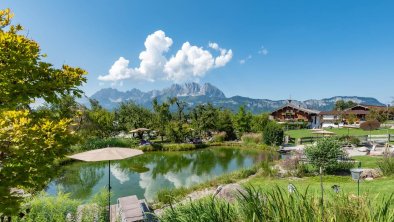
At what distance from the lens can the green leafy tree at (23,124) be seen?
3.79m

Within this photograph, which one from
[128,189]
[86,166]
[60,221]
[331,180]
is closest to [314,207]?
[60,221]

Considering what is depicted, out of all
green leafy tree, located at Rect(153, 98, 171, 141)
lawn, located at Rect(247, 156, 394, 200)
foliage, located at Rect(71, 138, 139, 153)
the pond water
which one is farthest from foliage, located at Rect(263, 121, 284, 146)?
foliage, located at Rect(71, 138, 139, 153)

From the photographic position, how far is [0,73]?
408 centimetres

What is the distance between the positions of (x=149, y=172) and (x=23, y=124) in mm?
19622

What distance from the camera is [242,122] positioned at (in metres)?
44.0

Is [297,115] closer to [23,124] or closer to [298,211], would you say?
[298,211]

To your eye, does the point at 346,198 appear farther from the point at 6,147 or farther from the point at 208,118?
the point at 208,118

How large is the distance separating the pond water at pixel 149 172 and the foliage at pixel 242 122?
36.3ft

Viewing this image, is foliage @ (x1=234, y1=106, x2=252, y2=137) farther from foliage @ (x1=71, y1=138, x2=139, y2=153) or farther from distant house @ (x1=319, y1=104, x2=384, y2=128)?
distant house @ (x1=319, y1=104, x2=384, y2=128)

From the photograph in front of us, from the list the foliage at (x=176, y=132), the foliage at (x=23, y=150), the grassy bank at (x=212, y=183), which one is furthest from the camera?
the foliage at (x=176, y=132)

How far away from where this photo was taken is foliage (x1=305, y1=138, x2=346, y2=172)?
56.0 ft

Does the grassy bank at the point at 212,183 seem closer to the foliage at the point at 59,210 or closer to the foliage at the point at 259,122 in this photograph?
the foliage at the point at 59,210

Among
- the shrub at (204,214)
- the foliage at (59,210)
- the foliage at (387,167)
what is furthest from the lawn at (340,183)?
the foliage at (59,210)

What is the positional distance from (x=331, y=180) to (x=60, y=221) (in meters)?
13.6
